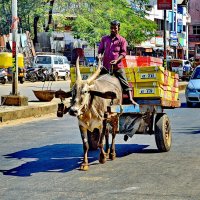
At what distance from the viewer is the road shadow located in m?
10.3

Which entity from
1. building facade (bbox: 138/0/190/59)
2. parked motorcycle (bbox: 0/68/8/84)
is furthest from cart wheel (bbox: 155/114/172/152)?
building facade (bbox: 138/0/190/59)

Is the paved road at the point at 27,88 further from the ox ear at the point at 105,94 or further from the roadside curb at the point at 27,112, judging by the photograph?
the ox ear at the point at 105,94

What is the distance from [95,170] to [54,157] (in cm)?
167

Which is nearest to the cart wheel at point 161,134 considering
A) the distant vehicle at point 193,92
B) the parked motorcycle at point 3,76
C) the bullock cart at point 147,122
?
the bullock cart at point 147,122

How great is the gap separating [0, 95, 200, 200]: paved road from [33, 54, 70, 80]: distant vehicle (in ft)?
101

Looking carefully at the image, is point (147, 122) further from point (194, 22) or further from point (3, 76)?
point (194, 22)

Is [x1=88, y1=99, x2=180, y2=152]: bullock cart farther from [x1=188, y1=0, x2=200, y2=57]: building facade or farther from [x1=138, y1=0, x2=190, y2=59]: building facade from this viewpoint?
[x1=188, y1=0, x2=200, y2=57]: building facade

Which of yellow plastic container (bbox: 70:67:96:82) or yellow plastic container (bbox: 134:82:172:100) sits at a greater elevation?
yellow plastic container (bbox: 70:67:96:82)

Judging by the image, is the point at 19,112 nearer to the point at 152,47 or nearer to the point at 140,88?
the point at 140,88

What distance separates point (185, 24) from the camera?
100312 millimetres

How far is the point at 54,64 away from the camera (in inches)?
1832

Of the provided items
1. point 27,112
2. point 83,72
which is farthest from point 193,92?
point 83,72

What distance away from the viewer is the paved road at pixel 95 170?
8.38 meters

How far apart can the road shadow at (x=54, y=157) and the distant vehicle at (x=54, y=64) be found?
3296 cm
